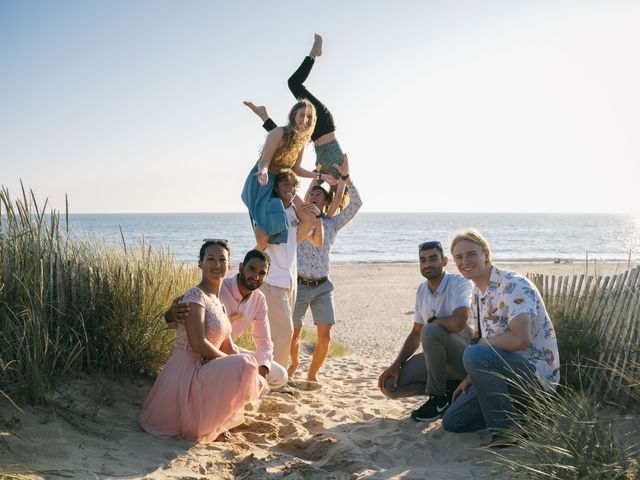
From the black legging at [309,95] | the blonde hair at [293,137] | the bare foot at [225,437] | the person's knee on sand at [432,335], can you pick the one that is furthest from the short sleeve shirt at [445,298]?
the black legging at [309,95]

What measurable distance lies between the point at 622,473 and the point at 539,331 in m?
1.30

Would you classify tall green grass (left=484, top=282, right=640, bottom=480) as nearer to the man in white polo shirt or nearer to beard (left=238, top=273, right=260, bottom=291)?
the man in white polo shirt

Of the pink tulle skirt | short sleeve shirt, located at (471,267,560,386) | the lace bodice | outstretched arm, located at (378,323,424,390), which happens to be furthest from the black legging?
the pink tulle skirt

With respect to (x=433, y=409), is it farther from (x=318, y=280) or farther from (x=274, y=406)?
(x=318, y=280)

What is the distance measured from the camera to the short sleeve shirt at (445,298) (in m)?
4.58

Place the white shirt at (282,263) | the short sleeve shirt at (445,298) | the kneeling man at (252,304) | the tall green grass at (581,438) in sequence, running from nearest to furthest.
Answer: the tall green grass at (581,438), the kneeling man at (252,304), the short sleeve shirt at (445,298), the white shirt at (282,263)

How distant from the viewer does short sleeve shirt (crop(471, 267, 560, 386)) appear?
383 cm

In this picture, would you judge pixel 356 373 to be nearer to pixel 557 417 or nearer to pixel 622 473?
pixel 557 417

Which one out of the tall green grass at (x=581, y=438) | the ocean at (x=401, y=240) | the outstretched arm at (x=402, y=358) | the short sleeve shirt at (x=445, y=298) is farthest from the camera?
the ocean at (x=401, y=240)

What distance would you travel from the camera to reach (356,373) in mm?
6691

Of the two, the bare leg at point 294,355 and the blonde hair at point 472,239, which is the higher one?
the blonde hair at point 472,239

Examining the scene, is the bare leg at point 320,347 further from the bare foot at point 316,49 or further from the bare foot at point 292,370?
the bare foot at point 316,49

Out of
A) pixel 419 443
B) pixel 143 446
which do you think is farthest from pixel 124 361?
pixel 419 443

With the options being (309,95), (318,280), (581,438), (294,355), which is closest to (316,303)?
(318,280)
